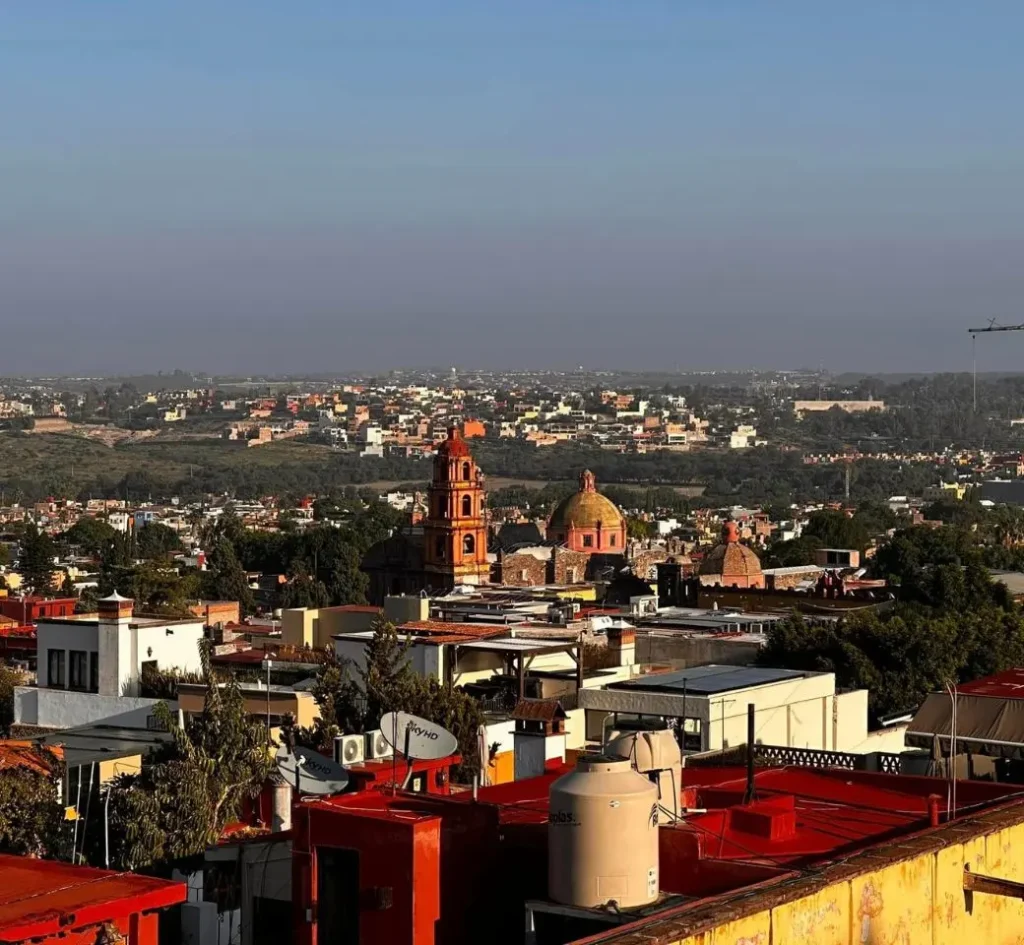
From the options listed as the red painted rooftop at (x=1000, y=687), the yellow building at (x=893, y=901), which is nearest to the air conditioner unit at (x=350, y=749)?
the red painted rooftop at (x=1000, y=687)

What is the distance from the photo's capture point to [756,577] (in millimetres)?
47344

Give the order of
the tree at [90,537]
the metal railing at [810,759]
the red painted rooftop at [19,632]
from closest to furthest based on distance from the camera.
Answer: the metal railing at [810,759], the red painted rooftop at [19,632], the tree at [90,537]

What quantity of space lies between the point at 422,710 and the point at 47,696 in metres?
7.09

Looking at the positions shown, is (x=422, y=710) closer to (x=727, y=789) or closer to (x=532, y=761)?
(x=532, y=761)

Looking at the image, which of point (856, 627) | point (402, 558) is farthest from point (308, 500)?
point (856, 627)

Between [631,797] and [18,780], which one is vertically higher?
[631,797]

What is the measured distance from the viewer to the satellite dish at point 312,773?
11.3m

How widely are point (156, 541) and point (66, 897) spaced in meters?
75.6

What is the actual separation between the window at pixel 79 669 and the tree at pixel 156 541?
168ft

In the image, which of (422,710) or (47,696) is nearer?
(422,710)

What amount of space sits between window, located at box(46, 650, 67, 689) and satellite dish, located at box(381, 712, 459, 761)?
46.4 ft

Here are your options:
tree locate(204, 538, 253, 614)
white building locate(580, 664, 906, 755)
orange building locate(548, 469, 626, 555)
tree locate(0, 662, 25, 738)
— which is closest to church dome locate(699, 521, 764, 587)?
orange building locate(548, 469, 626, 555)

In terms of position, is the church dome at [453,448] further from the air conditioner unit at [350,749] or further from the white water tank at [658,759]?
the white water tank at [658,759]

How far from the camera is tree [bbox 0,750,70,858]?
13922 millimetres
